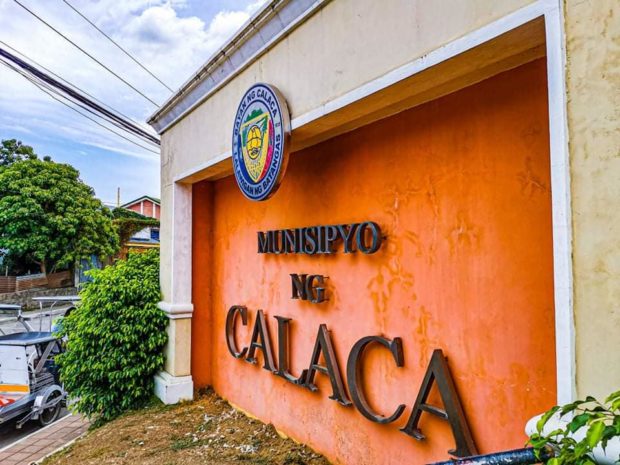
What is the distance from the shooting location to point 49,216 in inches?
789

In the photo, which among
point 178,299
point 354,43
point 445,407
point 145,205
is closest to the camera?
point 445,407

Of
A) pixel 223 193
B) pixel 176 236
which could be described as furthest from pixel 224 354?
pixel 223 193

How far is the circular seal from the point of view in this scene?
366 cm

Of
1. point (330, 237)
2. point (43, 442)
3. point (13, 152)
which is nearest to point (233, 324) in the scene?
point (330, 237)

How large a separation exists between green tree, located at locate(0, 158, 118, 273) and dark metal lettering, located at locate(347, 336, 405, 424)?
20400mm

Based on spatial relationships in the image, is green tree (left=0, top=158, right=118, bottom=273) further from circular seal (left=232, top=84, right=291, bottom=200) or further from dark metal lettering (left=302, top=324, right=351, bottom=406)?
dark metal lettering (left=302, top=324, right=351, bottom=406)

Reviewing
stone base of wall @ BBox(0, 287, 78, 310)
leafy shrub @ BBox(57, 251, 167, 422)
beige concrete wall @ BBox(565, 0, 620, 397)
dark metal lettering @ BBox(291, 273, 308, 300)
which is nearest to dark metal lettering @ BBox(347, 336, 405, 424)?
dark metal lettering @ BBox(291, 273, 308, 300)

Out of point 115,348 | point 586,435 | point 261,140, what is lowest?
point 115,348

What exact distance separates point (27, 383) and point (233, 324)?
4.61m

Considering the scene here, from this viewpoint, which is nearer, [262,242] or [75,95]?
[262,242]

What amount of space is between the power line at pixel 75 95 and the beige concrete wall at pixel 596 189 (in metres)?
8.02

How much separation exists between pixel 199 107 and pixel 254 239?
1.90 meters

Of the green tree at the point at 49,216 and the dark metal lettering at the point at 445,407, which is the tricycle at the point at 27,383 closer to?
the dark metal lettering at the point at 445,407

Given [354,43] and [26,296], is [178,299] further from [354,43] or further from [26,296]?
[26,296]
